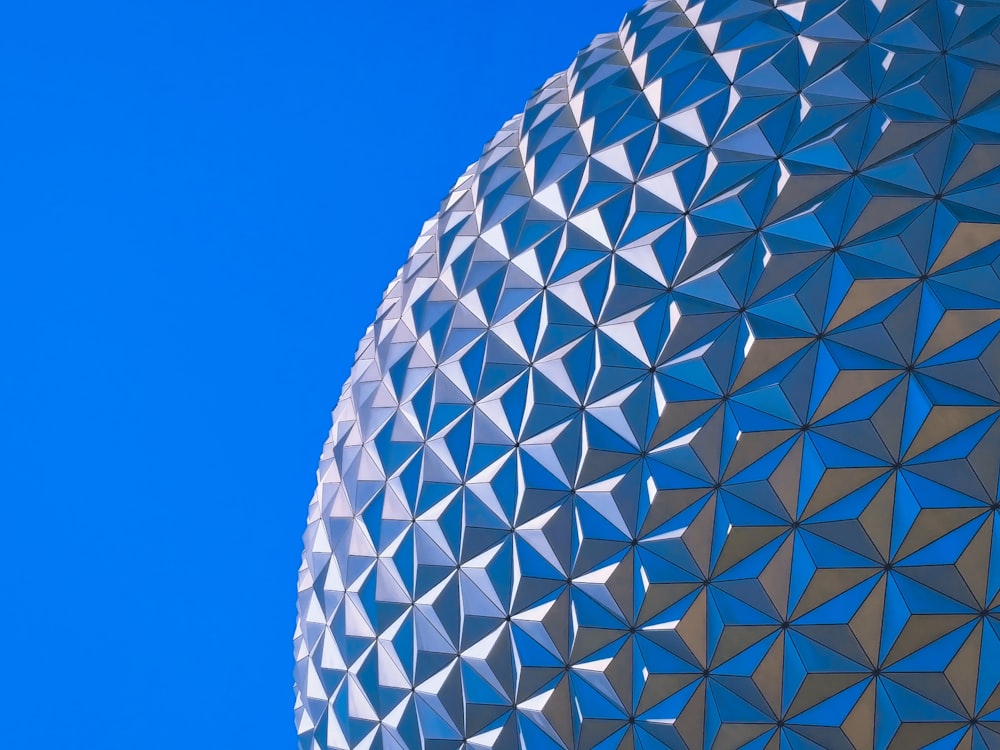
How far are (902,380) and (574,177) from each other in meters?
3.18

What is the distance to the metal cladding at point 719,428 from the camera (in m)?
5.59

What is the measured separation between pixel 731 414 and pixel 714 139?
229cm

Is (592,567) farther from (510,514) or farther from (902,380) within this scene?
(902,380)

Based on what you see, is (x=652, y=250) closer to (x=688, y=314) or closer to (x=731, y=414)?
(x=688, y=314)

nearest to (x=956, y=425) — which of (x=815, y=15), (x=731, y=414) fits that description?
(x=731, y=414)

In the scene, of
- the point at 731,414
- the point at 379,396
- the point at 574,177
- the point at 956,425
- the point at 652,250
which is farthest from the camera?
the point at 379,396

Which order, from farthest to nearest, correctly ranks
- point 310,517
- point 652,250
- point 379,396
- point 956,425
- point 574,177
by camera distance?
point 310,517
point 379,396
point 574,177
point 652,250
point 956,425

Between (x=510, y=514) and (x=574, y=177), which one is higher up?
(x=574, y=177)

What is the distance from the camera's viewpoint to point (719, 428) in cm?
598


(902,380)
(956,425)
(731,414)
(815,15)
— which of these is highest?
(815,15)

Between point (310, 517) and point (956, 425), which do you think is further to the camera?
point (310, 517)

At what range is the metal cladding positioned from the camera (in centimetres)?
559

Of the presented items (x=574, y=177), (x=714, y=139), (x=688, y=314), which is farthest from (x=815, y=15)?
(x=688, y=314)

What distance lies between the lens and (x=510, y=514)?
21.7ft
